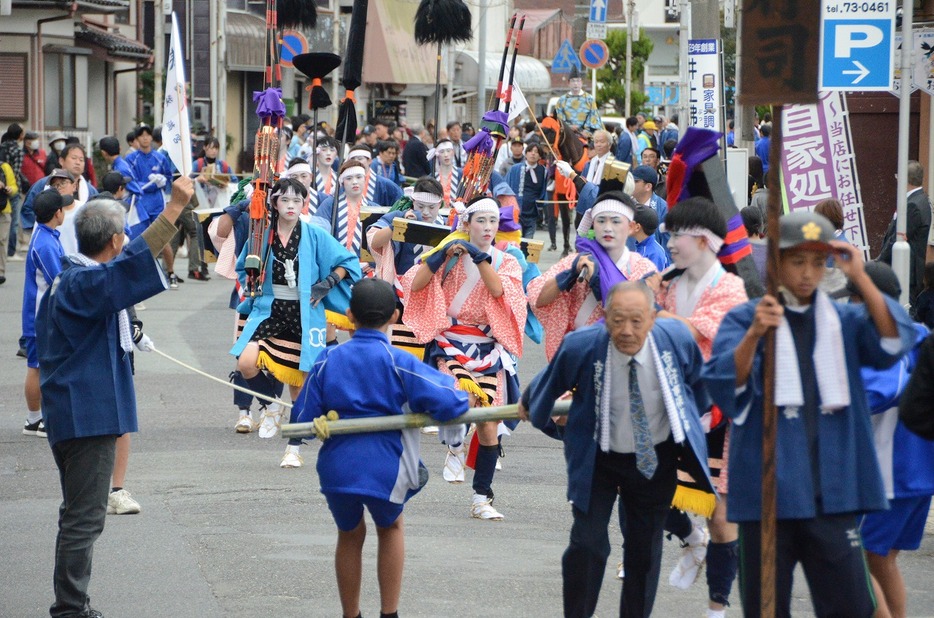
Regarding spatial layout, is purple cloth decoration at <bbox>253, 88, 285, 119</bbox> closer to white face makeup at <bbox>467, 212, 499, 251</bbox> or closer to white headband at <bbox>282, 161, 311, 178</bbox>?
white headband at <bbox>282, 161, 311, 178</bbox>

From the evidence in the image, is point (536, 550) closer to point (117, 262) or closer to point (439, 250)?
point (439, 250)

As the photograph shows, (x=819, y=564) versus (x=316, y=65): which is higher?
(x=316, y=65)

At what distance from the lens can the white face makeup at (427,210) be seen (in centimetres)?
977

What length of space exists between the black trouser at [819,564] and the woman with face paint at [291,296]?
499cm

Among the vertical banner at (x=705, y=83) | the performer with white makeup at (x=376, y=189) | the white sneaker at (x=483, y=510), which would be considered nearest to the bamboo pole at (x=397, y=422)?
the white sneaker at (x=483, y=510)

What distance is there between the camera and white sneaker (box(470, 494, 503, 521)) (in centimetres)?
756

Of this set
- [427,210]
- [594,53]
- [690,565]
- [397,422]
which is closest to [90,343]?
[397,422]

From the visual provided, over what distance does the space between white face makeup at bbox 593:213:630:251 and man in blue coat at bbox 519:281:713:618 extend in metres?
1.45

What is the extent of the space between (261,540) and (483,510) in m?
1.27

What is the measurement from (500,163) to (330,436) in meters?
19.7

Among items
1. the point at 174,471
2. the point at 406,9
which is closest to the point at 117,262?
the point at 174,471

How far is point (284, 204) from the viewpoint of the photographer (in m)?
9.00

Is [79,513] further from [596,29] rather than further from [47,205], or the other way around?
[596,29]

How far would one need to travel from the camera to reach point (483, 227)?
7.90 m
